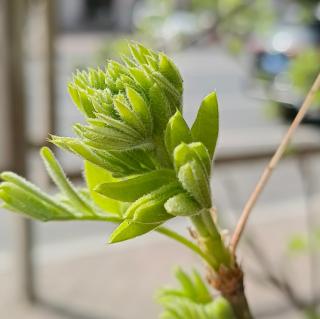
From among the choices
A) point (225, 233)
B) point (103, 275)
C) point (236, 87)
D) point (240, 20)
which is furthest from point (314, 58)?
point (236, 87)

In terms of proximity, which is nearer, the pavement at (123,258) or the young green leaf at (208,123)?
→ the young green leaf at (208,123)


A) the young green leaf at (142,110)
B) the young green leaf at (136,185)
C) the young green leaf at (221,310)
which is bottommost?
the young green leaf at (221,310)

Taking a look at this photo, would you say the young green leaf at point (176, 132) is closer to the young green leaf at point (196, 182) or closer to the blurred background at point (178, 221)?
the young green leaf at point (196, 182)

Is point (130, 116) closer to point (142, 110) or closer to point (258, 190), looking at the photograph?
point (142, 110)

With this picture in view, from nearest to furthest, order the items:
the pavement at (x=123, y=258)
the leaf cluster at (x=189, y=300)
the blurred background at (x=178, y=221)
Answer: the leaf cluster at (x=189, y=300) → the blurred background at (x=178, y=221) → the pavement at (x=123, y=258)

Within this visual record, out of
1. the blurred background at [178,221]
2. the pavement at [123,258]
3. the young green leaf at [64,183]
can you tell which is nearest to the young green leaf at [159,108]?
the young green leaf at [64,183]

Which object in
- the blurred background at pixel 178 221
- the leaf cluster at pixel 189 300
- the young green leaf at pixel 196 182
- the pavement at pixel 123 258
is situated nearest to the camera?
the young green leaf at pixel 196 182

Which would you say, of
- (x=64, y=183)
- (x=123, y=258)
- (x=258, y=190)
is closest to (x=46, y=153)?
(x=64, y=183)
